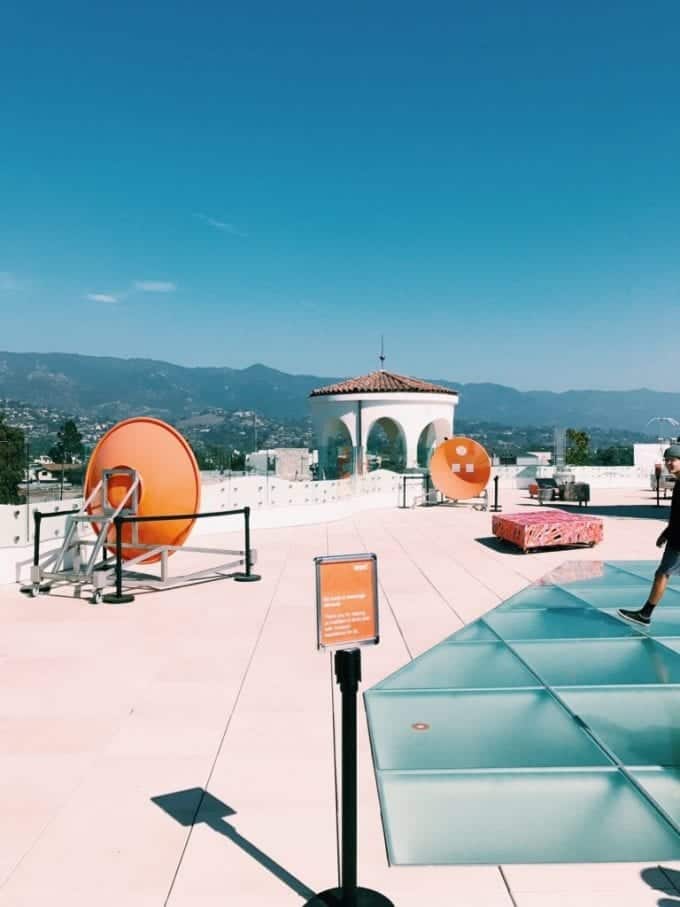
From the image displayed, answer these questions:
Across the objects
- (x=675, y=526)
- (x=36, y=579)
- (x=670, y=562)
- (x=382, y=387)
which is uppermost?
(x=382, y=387)

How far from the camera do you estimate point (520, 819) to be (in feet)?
14.1

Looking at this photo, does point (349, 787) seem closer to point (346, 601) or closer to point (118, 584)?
point (346, 601)

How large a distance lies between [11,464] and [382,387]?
26063 mm

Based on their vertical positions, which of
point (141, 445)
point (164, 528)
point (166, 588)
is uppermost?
point (141, 445)

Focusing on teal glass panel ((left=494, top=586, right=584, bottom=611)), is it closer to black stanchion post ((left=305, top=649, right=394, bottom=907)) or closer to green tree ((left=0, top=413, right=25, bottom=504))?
black stanchion post ((left=305, top=649, right=394, bottom=907))

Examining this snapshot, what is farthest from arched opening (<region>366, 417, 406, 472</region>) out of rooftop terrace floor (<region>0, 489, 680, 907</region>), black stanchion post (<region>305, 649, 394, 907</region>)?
black stanchion post (<region>305, 649, 394, 907</region>)

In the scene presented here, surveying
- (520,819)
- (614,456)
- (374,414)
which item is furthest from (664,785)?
(614,456)

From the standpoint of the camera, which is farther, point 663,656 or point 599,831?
point 663,656

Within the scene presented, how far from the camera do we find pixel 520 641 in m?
8.20

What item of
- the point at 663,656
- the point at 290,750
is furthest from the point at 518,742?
the point at 663,656

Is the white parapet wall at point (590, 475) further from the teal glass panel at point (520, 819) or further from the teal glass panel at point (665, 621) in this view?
the teal glass panel at point (520, 819)

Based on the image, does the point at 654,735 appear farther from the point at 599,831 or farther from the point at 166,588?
the point at 166,588

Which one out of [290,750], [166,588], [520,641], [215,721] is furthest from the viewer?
[166,588]

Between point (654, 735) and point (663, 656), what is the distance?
227 centimetres
